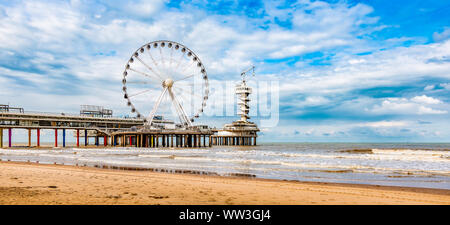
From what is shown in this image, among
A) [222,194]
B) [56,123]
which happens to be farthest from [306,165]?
[56,123]

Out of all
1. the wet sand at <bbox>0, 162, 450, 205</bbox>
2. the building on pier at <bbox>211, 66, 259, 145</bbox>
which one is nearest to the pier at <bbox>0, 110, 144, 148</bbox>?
the building on pier at <bbox>211, 66, 259, 145</bbox>

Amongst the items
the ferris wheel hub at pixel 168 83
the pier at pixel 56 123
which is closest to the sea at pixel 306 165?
the ferris wheel hub at pixel 168 83

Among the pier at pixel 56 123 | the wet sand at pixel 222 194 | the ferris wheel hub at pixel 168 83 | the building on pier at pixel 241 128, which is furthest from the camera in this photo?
the building on pier at pixel 241 128

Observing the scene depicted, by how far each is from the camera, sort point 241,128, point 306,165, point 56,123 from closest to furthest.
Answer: point 306,165
point 56,123
point 241,128

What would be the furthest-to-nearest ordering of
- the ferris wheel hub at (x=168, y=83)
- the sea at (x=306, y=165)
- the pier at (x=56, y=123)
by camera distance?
the pier at (x=56, y=123)
the ferris wheel hub at (x=168, y=83)
the sea at (x=306, y=165)

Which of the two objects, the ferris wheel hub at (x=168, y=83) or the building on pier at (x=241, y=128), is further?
the building on pier at (x=241, y=128)

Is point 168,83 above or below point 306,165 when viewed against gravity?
above

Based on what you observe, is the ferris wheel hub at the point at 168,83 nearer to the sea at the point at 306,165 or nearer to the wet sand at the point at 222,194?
the sea at the point at 306,165

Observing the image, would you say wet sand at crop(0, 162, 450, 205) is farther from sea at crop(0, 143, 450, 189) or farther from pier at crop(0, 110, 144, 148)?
pier at crop(0, 110, 144, 148)

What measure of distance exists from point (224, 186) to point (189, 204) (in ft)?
11.6

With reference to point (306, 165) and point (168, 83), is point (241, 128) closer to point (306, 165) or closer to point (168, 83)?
point (168, 83)
